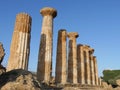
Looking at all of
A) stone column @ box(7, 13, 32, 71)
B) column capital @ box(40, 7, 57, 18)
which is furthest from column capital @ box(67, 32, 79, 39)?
stone column @ box(7, 13, 32, 71)

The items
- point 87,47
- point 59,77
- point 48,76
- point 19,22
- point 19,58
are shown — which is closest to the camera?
point 19,58

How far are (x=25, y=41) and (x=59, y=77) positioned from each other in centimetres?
864

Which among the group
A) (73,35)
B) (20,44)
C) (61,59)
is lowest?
(61,59)

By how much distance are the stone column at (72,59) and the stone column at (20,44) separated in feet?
39.5

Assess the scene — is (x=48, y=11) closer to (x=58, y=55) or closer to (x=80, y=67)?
(x=58, y=55)

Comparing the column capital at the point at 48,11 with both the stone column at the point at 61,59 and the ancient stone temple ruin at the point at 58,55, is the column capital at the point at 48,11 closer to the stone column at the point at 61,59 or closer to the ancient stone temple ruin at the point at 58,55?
the ancient stone temple ruin at the point at 58,55

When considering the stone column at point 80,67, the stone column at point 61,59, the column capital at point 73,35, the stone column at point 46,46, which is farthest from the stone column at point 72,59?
the stone column at point 46,46

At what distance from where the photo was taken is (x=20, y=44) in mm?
17547

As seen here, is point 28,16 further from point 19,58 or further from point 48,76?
point 48,76

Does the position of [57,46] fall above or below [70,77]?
above

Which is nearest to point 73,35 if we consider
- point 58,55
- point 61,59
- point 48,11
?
point 58,55

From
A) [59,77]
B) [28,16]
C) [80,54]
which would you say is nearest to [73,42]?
[80,54]

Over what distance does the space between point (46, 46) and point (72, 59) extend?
27.3 ft

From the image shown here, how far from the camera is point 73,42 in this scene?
30.6 m
